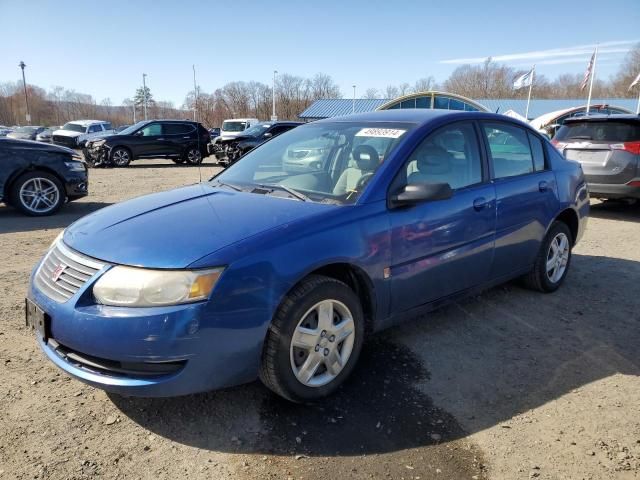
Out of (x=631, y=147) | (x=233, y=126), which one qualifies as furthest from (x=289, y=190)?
(x=233, y=126)

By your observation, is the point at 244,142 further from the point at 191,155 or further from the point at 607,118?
the point at 607,118

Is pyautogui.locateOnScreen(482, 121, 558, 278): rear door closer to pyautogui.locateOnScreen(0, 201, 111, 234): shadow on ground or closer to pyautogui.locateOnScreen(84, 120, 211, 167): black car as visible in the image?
pyautogui.locateOnScreen(0, 201, 111, 234): shadow on ground

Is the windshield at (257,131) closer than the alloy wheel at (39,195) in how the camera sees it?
No

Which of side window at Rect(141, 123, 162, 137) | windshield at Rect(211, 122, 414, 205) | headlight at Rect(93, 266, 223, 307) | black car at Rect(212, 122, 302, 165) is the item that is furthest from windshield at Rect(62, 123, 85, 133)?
headlight at Rect(93, 266, 223, 307)

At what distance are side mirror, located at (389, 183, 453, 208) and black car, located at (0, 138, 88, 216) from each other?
22.2 ft

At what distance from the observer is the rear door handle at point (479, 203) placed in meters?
3.59

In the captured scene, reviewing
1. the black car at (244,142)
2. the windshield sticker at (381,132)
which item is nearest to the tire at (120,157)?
the black car at (244,142)

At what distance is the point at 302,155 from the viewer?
3.74m

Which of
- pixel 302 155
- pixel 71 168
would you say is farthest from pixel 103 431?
pixel 71 168

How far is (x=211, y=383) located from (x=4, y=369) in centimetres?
159

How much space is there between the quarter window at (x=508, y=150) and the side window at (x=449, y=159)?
23 cm

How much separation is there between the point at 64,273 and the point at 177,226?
62 cm

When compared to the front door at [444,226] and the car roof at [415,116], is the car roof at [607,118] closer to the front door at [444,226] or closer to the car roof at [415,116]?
the car roof at [415,116]

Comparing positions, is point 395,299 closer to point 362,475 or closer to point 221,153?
point 362,475
